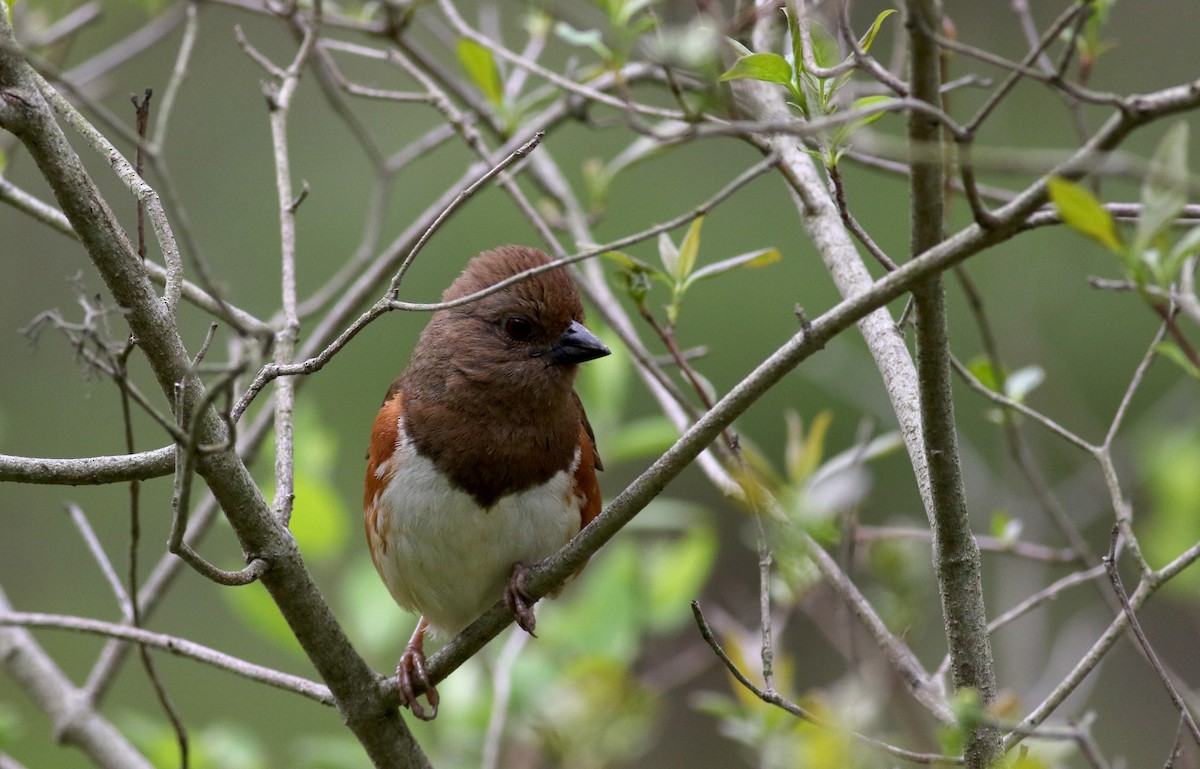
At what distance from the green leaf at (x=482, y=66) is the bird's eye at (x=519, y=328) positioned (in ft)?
1.83

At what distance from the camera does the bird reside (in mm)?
Result: 3160

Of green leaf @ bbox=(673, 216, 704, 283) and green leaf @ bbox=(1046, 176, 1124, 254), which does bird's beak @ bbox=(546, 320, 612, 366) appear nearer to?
green leaf @ bbox=(673, 216, 704, 283)

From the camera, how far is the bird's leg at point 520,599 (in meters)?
2.82

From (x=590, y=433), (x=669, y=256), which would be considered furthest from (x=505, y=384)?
(x=669, y=256)

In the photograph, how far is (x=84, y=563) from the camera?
9516 millimetres

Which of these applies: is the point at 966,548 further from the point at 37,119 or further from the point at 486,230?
the point at 486,230

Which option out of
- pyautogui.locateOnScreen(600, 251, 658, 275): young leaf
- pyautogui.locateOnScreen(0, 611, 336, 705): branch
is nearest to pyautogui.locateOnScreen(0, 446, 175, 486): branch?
pyautogui.locateOnScreen(0, 611, 336, 705): branch

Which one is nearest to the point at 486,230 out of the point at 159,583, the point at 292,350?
the point at 159,583

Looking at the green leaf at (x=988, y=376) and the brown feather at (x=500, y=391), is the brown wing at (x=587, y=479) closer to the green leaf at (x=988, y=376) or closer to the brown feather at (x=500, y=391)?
the brown feather at (x=500, y=391)

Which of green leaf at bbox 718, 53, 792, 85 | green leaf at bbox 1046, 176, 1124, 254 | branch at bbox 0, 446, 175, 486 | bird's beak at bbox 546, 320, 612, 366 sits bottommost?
green leaf at bbox 1046, 176, 1124, 254

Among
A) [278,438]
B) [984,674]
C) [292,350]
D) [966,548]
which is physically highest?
[292,350]

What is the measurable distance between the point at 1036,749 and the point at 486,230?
6.48 meters

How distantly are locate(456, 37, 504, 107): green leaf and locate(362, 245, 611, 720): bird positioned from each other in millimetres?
406

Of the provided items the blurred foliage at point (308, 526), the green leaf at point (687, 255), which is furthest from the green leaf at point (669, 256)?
the blurred foliage at point (308, 526)
